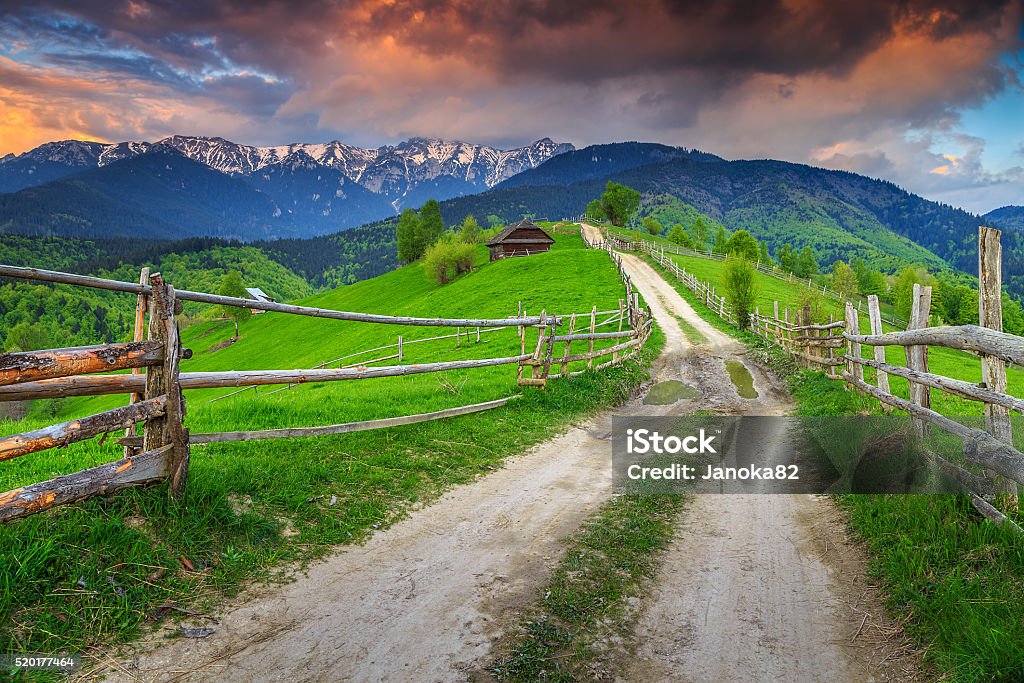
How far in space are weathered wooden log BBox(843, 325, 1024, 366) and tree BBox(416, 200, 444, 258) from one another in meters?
80.6

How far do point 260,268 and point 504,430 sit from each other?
620ft

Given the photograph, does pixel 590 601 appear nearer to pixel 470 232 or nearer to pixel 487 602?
pixel 487 602

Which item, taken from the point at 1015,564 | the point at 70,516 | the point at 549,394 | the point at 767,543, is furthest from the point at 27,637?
the point at 549,394

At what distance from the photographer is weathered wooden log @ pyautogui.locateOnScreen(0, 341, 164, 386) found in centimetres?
373

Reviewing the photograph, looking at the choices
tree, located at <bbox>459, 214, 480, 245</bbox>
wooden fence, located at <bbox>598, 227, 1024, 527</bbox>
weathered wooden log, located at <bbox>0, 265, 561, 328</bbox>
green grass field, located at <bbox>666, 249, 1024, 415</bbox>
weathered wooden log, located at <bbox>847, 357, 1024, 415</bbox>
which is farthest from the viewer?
tree, located at <bbox>459, 214, 480, 245</bbox>

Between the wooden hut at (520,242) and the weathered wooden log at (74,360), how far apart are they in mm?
63758

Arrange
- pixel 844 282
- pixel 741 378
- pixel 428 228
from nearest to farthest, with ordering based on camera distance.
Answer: pixel 741 378 → pixel 844 282 → pixel 428 228

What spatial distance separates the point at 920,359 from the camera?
6684mm

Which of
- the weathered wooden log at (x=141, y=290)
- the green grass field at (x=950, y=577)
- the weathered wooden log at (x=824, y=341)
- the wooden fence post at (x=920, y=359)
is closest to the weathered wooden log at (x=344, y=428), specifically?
the weathered wooden log at (x=141, y=290)

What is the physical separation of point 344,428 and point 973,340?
6.72 metres

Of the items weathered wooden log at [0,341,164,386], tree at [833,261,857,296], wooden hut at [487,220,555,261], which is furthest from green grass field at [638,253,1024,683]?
tree at [833,261,857,296]

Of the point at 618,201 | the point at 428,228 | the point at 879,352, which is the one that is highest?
the point at 618,201

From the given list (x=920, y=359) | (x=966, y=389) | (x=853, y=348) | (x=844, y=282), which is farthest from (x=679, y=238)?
(x=966, y=389)

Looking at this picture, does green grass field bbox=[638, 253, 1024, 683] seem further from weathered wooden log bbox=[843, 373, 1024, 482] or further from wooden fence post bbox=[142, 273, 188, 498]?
wooden fence post bbox=[142, 273, 188, 498]
